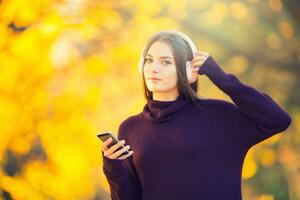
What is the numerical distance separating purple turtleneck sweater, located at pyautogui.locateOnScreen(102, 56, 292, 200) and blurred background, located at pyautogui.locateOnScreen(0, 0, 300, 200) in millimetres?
1250

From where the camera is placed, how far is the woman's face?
1.61 m

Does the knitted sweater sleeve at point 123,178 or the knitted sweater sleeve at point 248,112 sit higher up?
the knitted sweater sleeve at point 248,112

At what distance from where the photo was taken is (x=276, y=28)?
2.88 meters

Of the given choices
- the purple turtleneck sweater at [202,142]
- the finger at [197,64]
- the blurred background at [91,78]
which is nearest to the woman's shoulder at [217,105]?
the purple turtleneck sweater at [202,142]

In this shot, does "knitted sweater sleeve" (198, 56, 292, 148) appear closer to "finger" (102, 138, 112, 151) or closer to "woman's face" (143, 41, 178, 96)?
"woman's face" (143, 41, 178, 96)

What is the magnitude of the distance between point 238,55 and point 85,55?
860 mm

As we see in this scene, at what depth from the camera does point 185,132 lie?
5.04 feet

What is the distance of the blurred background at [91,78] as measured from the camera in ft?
9.34

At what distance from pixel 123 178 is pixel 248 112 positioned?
1.45 feet

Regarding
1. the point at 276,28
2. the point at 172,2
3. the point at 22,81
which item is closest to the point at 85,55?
the point at 22,81

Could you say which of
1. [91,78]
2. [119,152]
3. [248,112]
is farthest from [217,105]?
[91,78]

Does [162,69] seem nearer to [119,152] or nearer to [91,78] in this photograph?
[119,152]

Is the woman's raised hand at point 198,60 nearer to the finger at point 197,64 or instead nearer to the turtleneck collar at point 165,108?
the finger at point 197,64

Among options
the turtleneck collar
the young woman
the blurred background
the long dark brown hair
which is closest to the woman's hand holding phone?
the young woman
